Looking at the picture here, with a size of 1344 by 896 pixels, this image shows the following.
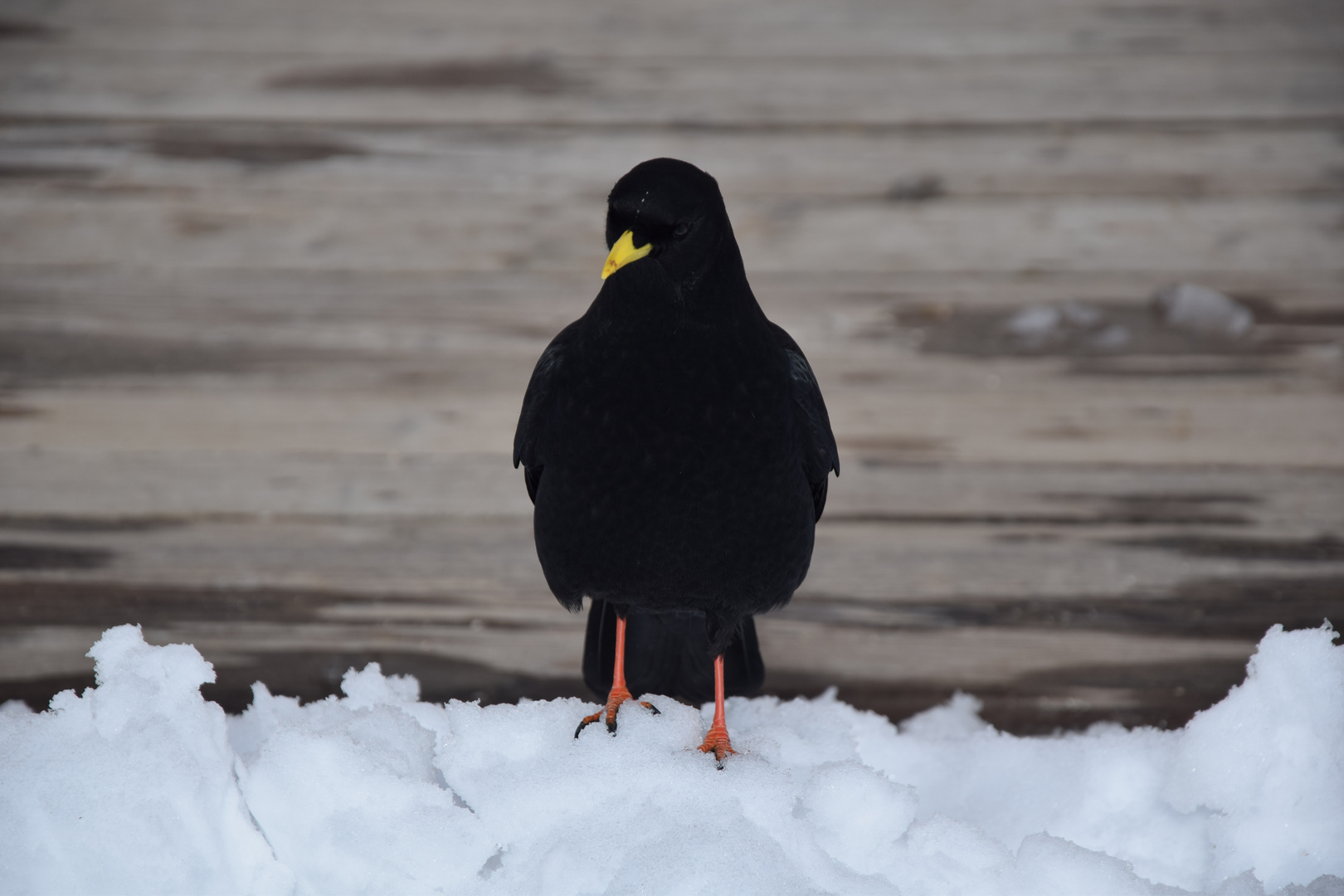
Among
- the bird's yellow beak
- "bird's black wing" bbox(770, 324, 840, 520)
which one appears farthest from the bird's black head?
"bird's black wing" bbox(770, 324, 840, 520)

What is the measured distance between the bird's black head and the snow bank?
2.46 ft

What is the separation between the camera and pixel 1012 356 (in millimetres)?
3221

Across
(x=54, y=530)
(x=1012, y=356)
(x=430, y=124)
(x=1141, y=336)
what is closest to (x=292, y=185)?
(x=430, y=124)

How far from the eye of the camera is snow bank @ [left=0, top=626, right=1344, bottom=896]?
4.68 ft

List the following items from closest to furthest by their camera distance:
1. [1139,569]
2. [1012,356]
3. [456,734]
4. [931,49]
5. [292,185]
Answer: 1. [456,734]
2. [1139,569]
3. [1012,356]
4. [292,185]
5. [931,49]

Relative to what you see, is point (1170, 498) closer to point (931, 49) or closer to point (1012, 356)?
point (1012, 356)

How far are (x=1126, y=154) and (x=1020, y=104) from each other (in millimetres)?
481

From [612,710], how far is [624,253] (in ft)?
2.47

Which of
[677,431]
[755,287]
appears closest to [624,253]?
[677,431]

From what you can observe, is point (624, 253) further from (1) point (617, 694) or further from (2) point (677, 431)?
(1) point (617, 694)

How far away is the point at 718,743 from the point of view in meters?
1.63

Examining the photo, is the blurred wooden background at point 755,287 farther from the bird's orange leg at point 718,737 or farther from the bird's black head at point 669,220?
the bird's black head at point 669,220

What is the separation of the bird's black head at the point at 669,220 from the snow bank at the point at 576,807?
0.75m

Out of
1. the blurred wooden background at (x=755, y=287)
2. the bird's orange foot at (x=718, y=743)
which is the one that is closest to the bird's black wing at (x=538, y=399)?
the bird's orange foot at (x=718, y=743)
